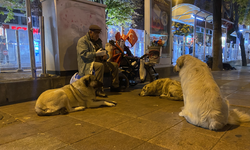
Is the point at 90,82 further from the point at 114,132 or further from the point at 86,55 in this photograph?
the point at 114,132

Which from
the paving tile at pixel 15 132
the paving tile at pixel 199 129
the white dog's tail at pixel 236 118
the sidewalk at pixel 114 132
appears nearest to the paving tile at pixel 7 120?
the sidewalk at pixel 114 132

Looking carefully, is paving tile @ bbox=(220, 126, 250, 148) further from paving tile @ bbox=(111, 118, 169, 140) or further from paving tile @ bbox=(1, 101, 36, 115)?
paving tile @ bbox=(1, 101, 36, 115)

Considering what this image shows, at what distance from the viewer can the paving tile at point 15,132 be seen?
249cm

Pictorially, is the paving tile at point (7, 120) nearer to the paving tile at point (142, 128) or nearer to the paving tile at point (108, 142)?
the paving tile at point (108, 142)

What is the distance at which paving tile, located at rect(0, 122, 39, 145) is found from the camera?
249 cm

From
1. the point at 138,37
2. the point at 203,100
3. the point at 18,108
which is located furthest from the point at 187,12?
the point at 18,108

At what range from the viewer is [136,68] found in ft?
20.6

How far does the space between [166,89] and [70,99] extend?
2.64 meters

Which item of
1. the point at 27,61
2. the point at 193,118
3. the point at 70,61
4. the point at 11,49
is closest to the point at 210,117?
the point at 193,118

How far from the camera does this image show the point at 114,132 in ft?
8.64

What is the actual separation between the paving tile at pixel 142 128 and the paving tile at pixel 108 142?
0.47ft

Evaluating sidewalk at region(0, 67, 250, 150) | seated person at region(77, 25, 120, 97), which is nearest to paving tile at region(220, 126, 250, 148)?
sidewalk at region(0, 67, 250, 150)

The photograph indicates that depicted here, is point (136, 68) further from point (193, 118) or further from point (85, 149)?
point (85, 149)

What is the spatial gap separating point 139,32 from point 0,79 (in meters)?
6.65
